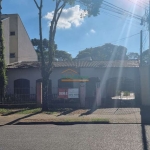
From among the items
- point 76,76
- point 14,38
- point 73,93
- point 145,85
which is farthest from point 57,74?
point 145,85

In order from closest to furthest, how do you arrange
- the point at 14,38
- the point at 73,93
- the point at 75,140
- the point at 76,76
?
the point at 75,140 → the point at 73,93 → the point at 76,76 → the point at 14,38

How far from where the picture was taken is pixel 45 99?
632 inches

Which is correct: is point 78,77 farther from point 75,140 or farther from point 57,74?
point 75,140

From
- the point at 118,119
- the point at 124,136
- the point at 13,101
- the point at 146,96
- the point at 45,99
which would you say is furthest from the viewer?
the point at 13,101

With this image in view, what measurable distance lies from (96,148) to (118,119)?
581cm

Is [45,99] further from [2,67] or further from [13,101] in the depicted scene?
[2,67]

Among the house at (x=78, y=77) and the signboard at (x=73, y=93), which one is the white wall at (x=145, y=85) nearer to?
the signboard at (x=73, y=93)

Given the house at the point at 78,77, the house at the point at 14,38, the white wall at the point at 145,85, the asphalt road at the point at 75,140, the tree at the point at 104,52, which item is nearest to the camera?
the asphalt road at the point at 75,140

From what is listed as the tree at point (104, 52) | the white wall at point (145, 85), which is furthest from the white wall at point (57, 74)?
the tree at point (104, 52)

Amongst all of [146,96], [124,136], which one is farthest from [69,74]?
[124,136]

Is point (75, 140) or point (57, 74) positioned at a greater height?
point (57, 74)

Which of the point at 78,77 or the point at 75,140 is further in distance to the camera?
the point at 78,77

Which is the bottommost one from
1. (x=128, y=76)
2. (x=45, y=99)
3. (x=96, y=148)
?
(x=96, y=148)

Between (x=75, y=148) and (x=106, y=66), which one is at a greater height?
(x=106, y=66)
